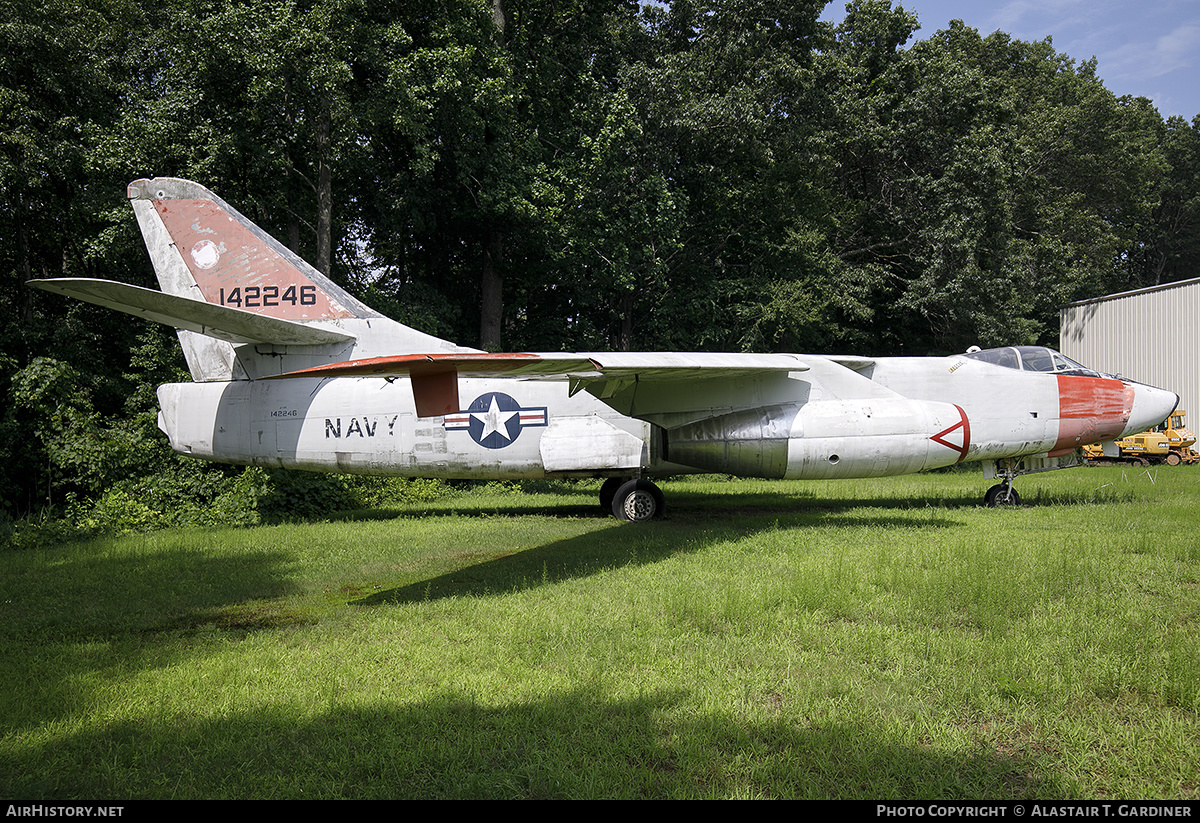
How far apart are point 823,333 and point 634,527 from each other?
1838 centimetres

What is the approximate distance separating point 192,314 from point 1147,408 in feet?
47.3

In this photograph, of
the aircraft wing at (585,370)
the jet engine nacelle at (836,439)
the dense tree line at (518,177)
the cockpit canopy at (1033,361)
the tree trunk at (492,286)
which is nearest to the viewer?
the aircraft wing at (585,370)

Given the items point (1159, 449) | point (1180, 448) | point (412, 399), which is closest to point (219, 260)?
point (412, 399)

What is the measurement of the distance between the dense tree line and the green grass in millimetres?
8360

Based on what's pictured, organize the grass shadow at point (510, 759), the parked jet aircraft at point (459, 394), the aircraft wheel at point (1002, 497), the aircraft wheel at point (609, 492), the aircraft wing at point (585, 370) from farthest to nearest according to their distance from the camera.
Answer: the aircraft wheel at point (609, 492), the aircraft wheel at point (1002, 497), the parked jet aircraft at point (459, 394), the aircraft wing at point (585, 370), the grass shadow at point (510, 759)

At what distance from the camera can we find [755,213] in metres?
23.6

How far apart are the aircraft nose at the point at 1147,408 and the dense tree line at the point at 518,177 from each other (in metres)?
11.3

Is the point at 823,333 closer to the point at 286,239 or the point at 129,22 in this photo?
the point at 286,239

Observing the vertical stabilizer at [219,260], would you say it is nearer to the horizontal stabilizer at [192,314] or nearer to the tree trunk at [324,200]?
the horizontal stabilizer at [192,314]

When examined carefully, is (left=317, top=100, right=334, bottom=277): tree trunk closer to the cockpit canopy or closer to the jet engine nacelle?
the jet engine nacelle

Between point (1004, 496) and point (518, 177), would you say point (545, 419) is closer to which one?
point (1004, 496)

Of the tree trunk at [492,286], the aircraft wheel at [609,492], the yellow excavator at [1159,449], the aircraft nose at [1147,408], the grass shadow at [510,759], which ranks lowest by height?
the grass shadow at [510,759]

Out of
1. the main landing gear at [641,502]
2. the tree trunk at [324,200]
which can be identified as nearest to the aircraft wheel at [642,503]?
the main landing gear at [641,502]

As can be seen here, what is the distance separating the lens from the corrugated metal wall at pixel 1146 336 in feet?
77.6
